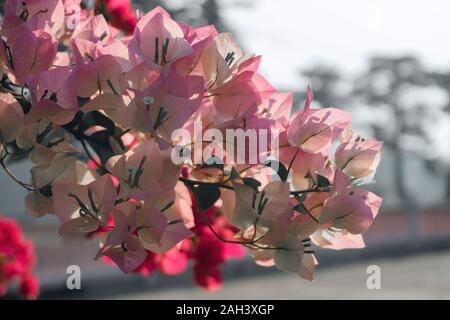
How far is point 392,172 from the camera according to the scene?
16922 millimetres

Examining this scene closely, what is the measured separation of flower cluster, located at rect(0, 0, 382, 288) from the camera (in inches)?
16.1

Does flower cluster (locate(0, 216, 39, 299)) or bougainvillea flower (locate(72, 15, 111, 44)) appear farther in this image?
flower cluster (locate(0, 216, 39, 299))

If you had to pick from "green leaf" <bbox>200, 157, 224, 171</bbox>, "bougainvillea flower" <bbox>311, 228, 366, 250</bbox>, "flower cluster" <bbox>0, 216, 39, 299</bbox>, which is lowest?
"bougainvillea flower" <bbox>311, 228, 366, 250</bbox>

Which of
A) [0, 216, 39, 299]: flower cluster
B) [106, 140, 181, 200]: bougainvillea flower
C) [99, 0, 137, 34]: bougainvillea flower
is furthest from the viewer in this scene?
[0, 216, 39, 299]: flower cluster

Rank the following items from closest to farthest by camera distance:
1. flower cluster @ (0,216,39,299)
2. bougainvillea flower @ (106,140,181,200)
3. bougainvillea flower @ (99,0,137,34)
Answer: bougainvillea flower @ (106,140,181,200)
bougainvillea flower @ (99,0,137,34)
flower cluster @ (0,216,39,299)

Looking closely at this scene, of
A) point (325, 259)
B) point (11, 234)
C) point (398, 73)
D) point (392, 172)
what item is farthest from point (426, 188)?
point (11, 234)

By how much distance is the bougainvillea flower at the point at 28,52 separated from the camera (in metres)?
0.42

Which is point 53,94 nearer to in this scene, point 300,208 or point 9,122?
point 9,122

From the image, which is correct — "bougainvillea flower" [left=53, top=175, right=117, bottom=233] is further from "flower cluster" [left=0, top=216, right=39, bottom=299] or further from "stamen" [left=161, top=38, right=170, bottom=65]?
"flower cluster" [left=0, top=216, right=39, bottom=299]

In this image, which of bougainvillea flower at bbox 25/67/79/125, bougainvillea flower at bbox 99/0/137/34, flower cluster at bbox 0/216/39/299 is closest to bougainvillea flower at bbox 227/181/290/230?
bougainvillea flower at bbox 25/67/79/125

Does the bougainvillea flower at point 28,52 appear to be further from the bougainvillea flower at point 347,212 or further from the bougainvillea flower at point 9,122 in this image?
the bougainvillea flower at point 347,212

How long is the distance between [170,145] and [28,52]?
9 cm
